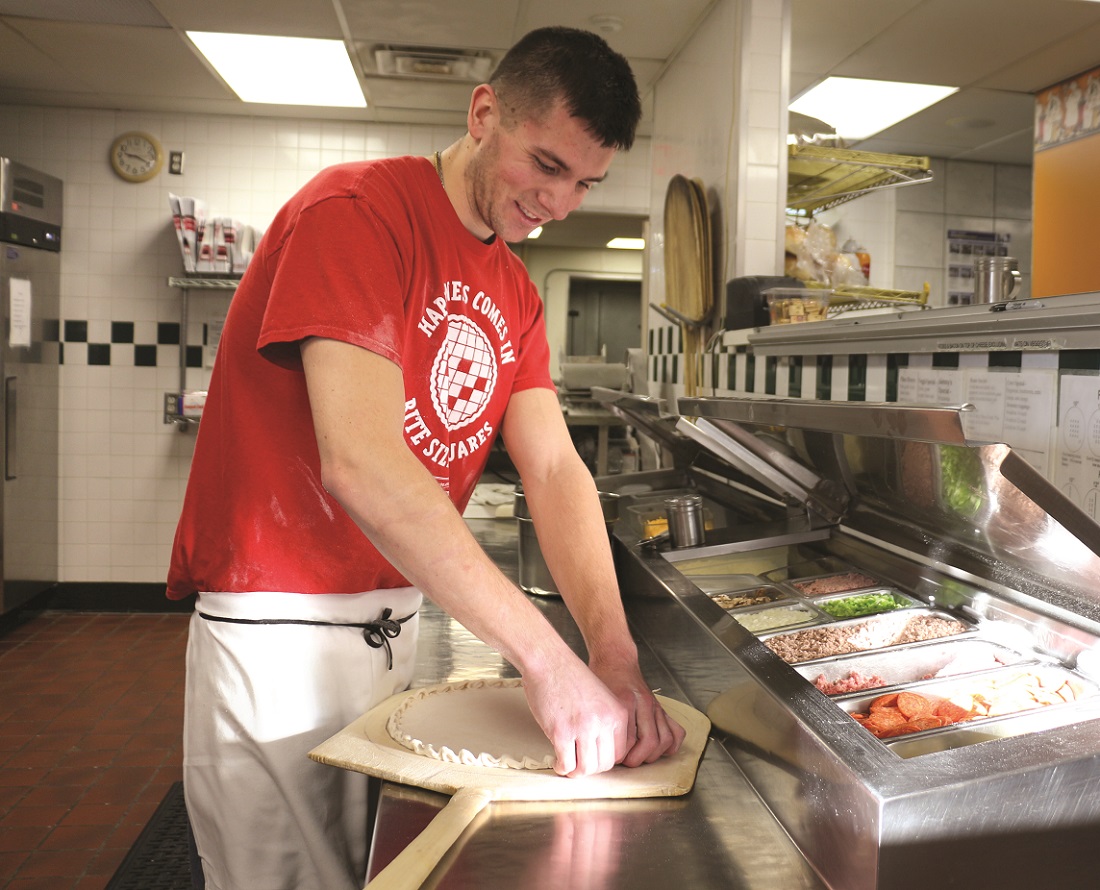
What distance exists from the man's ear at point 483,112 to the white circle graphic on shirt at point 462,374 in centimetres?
28

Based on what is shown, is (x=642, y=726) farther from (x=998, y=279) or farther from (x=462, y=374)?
(x=998, y=279)

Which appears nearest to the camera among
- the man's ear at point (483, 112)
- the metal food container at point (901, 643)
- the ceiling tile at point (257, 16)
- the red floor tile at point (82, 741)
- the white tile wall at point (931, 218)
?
the metal food container at point (901, 643)

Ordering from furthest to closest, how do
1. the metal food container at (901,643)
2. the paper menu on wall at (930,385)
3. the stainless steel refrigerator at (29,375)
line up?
the stainless steel refrigerator at (29,375)
the paper menu on wall at (930,385)
the metal food container at (901,643)

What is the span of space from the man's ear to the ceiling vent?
3001mm

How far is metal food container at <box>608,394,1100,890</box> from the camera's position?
90cm

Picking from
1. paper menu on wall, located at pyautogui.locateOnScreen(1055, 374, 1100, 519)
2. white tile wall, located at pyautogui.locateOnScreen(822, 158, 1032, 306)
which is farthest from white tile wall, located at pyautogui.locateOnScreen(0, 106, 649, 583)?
paper menu on wall, located at pyautogui.locateOnScreen(1055, 374, 1100, 519)

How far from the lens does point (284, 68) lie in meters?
4.41

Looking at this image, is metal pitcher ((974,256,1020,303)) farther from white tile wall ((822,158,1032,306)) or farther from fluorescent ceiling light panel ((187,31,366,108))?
white tile wall ((822,158,1032,306))

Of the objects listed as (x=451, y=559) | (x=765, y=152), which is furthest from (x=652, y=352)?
(x=451, y=559)

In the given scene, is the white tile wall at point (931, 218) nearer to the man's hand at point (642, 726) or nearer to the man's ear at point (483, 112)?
the man's ear at point (483, 112)

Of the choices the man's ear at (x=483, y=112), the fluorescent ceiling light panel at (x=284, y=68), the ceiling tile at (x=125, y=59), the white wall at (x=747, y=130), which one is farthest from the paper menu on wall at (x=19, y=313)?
the man's ear at (x=483, y=112)

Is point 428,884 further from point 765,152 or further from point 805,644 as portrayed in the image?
point 765,152

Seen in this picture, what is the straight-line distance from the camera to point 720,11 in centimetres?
339

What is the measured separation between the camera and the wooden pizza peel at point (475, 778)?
1.07m
